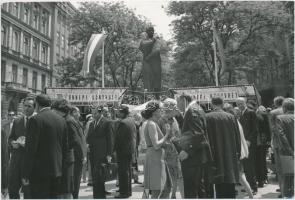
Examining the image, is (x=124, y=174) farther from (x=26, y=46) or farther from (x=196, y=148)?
(x=26, y=46)

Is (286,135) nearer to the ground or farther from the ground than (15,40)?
nearer to the ground

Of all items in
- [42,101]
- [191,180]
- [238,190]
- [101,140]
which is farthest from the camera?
[238,190]

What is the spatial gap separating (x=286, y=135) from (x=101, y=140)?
3.61m

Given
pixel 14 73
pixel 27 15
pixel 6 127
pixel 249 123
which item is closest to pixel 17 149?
pixel 6 127

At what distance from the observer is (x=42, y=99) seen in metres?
4.65

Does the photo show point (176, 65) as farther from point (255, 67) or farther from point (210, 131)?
point (210, 131)

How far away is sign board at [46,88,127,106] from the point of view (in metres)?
15.3

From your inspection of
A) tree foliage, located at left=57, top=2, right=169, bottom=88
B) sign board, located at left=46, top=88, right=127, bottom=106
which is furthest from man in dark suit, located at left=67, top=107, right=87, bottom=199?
tree foliage, located at left=57, top=2, right=169, bottom=88

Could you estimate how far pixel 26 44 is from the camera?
4459 centimetres

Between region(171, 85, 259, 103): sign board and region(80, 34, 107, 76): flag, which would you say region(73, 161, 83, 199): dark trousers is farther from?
region(80, 34, 107, 76): flag

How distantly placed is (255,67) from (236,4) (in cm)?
557

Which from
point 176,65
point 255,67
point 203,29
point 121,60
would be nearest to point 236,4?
point 203,29

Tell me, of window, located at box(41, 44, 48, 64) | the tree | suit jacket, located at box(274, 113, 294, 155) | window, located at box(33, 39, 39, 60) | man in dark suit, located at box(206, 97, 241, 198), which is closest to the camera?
man in dark suit, located at box(206, 97, 241, 198)

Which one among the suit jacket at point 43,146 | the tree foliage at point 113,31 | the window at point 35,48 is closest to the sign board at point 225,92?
the suit jacket at point 43,146
